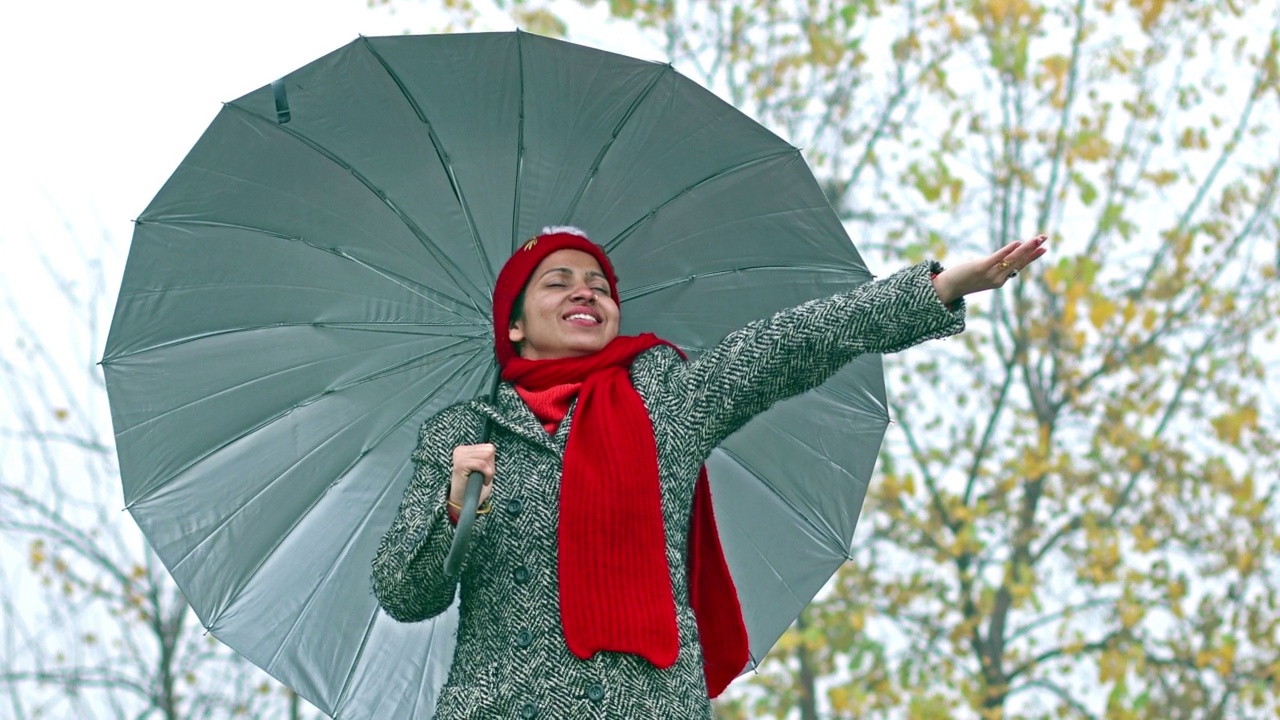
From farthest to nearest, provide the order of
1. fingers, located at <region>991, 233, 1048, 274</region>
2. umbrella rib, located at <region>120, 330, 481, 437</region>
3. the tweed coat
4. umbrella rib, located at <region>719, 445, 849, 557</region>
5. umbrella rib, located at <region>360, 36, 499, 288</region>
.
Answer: umbrella rib, located at <region>719, 445, 849, 557</region> < umbrella rib, located at <region>120, 330, 481, 437</region> < umbrella rib, located at <region>360, 36, 499, 288</region> < the tweed coat < fingers, located at <region>991, 233, 1048, 274</region>

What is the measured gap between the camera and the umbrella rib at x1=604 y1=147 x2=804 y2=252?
293 centimetres

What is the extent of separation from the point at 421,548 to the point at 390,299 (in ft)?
2.40

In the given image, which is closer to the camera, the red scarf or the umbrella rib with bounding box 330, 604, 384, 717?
the red scarf

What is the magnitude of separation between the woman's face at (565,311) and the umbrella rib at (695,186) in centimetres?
16

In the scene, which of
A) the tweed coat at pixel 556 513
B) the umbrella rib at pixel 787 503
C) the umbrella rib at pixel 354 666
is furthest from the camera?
the umbrella rib at pixel 787 503

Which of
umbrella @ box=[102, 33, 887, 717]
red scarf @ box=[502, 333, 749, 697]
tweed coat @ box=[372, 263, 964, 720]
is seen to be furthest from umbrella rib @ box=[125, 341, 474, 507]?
red scarf @ box=[502, 333, 749, 697]

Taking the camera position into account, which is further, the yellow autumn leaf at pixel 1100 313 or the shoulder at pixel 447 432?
the yellow autumn leaf at pixel 1100 313

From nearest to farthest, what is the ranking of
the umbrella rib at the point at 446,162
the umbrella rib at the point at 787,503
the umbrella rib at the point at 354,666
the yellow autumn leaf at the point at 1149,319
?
the umbrella rib at the point at 446,162 → the umbrella rib at the point at 354,666 → the umbrella rib at the point at 787,503 → the yellow autumn leaf at the point at 1149,319

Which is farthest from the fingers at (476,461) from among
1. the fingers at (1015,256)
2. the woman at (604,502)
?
the fingers at (1015,256)

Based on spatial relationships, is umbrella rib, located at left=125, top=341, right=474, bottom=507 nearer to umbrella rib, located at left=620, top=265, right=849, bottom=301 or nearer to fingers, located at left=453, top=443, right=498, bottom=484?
umbrella rib, located at left=620, top=265, right=849, bottom=301

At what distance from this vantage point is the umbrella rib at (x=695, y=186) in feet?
9.61

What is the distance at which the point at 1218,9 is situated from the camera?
34.2 ft

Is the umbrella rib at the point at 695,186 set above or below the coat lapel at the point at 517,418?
above

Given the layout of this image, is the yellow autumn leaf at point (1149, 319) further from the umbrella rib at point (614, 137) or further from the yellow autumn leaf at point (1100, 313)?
the umbrella rib at point (614, 137)
